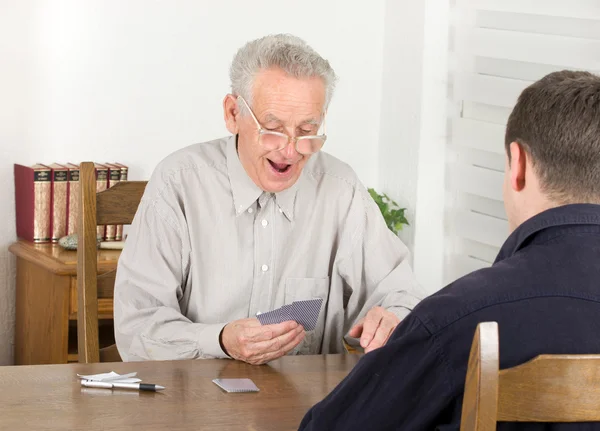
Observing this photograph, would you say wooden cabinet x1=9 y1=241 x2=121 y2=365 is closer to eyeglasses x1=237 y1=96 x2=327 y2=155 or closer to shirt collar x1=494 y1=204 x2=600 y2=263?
eyeglasses x1=237 y1=96 x2=327 y2=155

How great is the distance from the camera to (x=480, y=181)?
12.9 feet

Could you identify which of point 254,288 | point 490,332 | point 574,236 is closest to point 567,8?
point 254,288

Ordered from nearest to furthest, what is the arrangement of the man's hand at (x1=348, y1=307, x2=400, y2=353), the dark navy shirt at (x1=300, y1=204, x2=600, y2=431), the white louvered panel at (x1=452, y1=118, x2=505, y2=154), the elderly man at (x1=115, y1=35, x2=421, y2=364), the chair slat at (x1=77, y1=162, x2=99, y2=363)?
the dark navy shirt at (x1=300, y1=204, x2=600, y2=431)
the man's hand at (x1=348, y1=307, x2=400, y2=353)
the elderly man at (x1=115, y1=35, x2=421, y2=364)
the chair slat at (x1=77, y1=162, x2=99, y2=363)
the white louvered panel at (x1=452, y1=118, x2=505, y2=154)

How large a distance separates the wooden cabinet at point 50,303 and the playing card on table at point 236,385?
1.65 meters

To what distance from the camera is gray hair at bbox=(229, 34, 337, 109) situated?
2412mm

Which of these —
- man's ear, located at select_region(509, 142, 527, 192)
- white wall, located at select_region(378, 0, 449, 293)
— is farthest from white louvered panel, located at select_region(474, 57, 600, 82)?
man's ear, located at select_region(509, 142, 527, 192)

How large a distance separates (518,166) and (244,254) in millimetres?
1162

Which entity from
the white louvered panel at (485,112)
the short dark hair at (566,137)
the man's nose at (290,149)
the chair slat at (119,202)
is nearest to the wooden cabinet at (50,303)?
the chair slat at (119,202)

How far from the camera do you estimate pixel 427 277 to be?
4.32 metres

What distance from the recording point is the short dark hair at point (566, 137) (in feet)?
4.51

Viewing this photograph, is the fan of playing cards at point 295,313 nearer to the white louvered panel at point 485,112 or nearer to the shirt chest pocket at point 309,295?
the shirt chest pocket at point 309,295

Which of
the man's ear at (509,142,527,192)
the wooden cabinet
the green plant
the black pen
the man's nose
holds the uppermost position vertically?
the man's ear at (509,142,527,192)

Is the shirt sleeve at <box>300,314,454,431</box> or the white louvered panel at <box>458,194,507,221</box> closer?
the shirt sleeve at <box>300,314,454,431</box>

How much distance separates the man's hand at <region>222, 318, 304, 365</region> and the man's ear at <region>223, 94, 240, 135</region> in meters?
0.62
